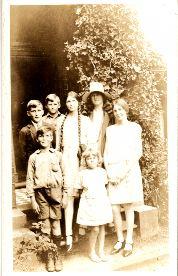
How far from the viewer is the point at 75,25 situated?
228cm

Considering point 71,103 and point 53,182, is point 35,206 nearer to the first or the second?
point 53,182

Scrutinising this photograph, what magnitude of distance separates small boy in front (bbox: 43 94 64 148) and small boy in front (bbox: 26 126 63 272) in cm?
3

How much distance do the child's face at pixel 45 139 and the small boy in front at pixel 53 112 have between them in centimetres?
3

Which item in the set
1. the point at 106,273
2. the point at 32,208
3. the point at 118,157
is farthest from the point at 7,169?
the point at 106,273

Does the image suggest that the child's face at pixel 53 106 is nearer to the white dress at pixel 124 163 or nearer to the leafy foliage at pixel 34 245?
the white dress at pixel 124 163

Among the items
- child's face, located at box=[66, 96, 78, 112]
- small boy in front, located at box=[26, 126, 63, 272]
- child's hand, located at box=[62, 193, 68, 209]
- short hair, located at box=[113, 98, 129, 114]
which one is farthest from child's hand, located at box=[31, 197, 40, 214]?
short hair, located at box=[113, 98, 129, 114]

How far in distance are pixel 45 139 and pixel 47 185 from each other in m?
0.23

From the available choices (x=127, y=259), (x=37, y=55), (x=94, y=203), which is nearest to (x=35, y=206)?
(x=94, y=203)

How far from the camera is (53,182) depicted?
90.1 inches

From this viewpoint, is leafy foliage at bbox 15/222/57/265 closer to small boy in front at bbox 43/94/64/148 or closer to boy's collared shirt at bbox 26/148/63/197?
boy's collared shirt at bbox 26/148/63/197

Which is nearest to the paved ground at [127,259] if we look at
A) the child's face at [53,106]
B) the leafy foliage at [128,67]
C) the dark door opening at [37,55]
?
the leafy foliage at [128,67]

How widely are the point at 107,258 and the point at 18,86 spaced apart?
38.6 inches

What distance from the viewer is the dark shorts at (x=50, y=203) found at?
90.1 inches

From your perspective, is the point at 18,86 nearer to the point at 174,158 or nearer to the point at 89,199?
the point at 89,199
